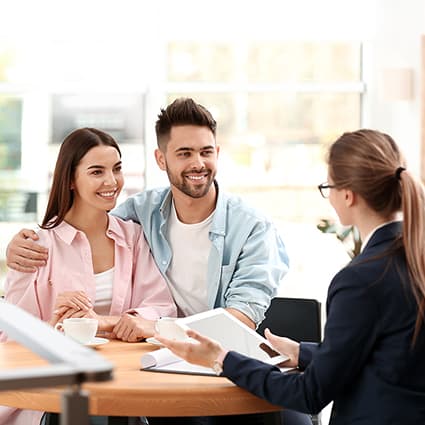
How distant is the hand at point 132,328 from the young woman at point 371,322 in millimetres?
548

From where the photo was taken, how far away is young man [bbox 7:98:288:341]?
2.86m

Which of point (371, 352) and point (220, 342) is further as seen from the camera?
point (220, 342)

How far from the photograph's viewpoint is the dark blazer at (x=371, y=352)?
77.5 inches

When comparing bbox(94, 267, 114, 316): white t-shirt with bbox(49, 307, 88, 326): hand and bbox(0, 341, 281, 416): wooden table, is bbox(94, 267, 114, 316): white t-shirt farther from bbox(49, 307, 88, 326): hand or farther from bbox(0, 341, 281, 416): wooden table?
bbox(0, 341, 281, 416): wooden table

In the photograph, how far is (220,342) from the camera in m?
2.38

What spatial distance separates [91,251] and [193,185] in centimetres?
39

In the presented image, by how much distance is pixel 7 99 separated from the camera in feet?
20.5

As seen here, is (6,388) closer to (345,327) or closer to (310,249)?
(345,327)

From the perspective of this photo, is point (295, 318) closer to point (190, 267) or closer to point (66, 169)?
point (190, 267)

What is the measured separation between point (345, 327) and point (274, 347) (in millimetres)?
429

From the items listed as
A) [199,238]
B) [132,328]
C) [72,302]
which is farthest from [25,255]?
[199,238]

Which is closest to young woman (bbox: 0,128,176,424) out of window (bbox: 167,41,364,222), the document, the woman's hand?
the woman's hand

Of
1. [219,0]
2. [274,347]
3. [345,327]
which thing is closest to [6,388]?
[345,327]

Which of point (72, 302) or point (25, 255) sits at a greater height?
point (25, 255)
